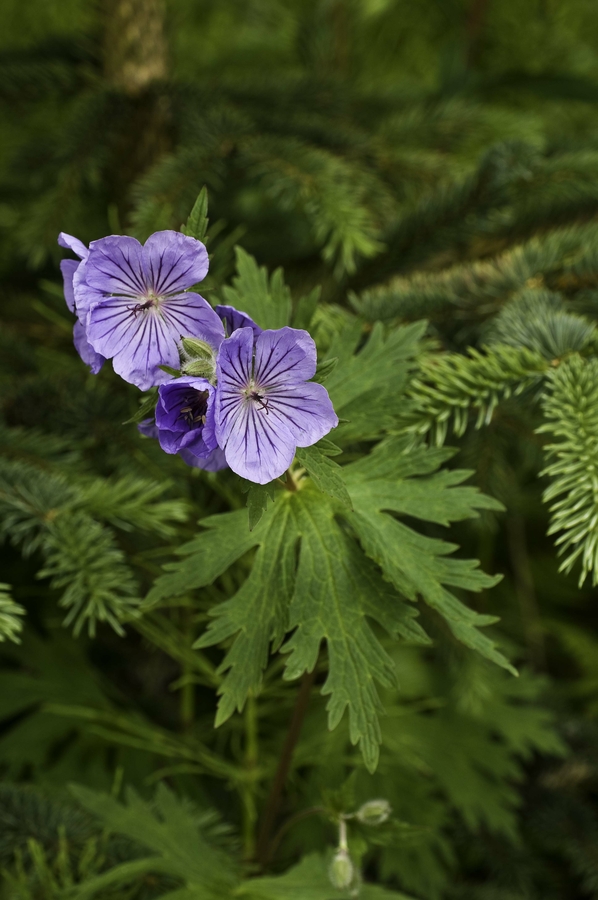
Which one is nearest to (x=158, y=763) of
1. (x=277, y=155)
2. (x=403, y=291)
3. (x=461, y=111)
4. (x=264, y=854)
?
(x=264, y=854)

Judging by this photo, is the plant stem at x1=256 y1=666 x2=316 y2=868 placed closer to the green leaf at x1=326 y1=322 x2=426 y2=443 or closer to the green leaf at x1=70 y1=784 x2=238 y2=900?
the green leaf at x1=70 y1=784 x2=238 y2=900

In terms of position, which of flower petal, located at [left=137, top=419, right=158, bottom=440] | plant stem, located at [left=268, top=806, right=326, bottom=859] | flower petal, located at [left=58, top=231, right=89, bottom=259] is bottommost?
plant stem, located at [left=268, top=806, right=326, bottom=859]

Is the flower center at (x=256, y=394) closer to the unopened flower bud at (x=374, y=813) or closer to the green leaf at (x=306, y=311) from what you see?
the green leaf at (x=306, y=311)

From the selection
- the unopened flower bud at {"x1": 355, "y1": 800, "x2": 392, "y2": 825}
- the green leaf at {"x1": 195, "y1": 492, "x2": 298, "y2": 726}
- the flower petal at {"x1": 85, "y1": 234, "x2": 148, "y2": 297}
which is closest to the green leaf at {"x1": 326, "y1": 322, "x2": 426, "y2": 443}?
the green leaf at {"x1": 195, "y1": 492, "x2": 298, "y2": 726}

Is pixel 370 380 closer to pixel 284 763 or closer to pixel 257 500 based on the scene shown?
pixel 257 500

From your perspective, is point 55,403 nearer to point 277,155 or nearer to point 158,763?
point 277,155

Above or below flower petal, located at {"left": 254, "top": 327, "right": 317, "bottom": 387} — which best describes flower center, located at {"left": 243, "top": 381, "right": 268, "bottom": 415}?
below

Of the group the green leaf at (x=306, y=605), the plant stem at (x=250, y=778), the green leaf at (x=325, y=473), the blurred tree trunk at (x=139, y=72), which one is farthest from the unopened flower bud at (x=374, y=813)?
the blurred tree trunk at (x=139, y=72)

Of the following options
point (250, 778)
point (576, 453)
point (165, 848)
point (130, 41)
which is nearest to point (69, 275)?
point (576, 453)
